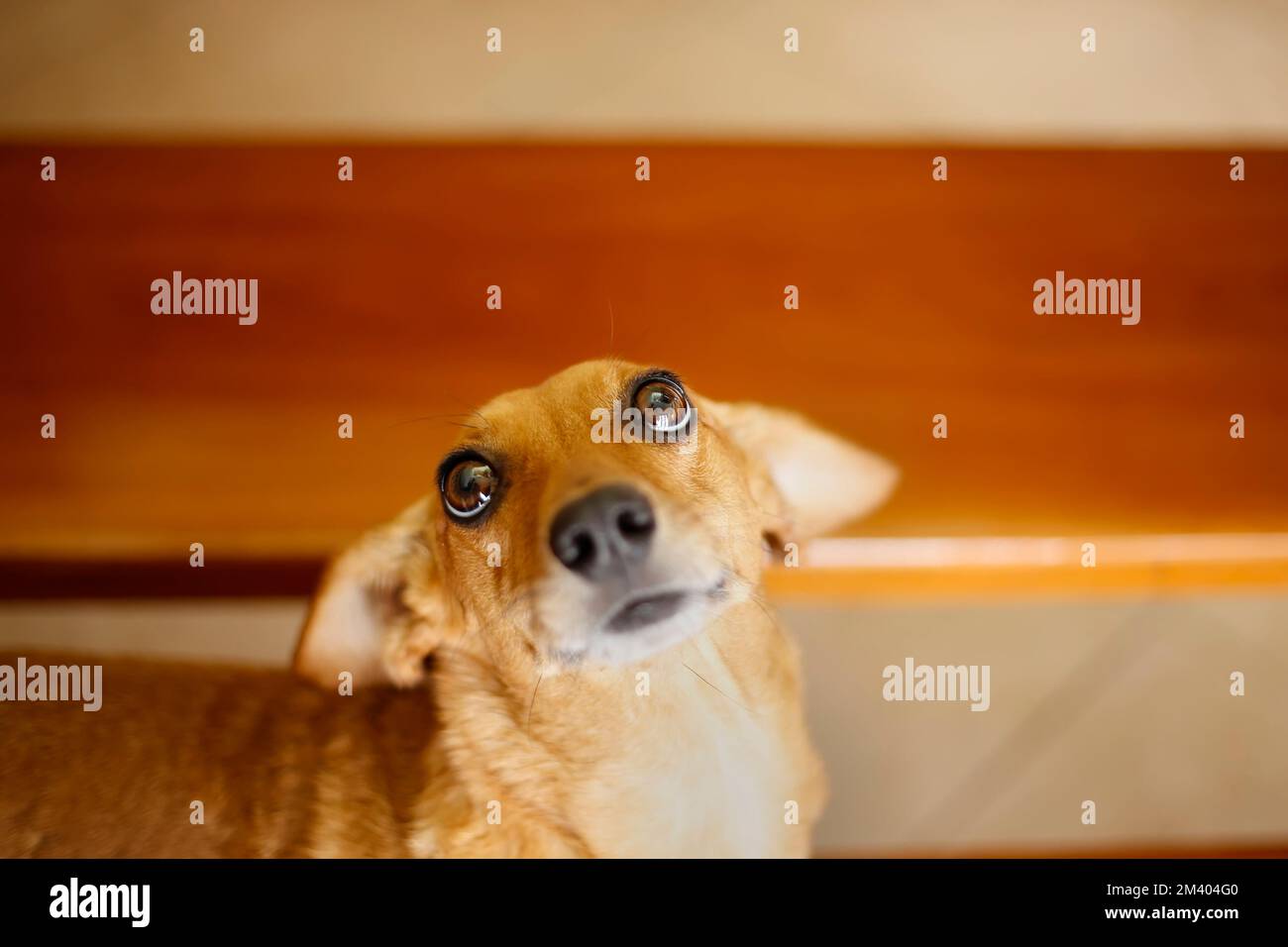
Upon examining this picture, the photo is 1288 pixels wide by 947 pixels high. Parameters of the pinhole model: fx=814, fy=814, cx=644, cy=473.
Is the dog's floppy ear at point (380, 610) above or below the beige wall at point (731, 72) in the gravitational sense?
below

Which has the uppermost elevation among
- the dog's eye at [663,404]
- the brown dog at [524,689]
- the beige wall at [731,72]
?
the beige wall at [731,72]

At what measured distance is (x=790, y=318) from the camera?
194cm

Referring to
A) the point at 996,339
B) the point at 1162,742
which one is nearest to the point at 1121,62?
the point at 996,339

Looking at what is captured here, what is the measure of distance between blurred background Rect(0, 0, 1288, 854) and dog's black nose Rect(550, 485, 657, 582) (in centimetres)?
73

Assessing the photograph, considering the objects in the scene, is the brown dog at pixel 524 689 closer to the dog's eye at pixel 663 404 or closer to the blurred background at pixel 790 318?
the dog's eye at pixel 663 404

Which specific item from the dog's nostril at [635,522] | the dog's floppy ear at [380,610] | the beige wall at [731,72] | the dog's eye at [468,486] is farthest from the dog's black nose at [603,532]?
the beige wall at [731,72]

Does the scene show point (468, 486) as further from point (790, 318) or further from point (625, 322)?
point (790, 318)

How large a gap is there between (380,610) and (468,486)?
12.0 inches

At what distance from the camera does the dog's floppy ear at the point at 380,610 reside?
3.78 feet

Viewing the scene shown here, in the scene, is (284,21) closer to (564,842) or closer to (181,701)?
(181,701)

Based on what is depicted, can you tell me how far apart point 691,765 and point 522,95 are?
6.19 feet

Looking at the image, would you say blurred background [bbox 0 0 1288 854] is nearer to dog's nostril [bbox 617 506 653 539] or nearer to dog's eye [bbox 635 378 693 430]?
dog's eye [bbox 635 378 693 430]

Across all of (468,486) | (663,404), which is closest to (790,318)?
(663,404)

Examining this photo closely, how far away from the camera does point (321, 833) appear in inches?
45.9
